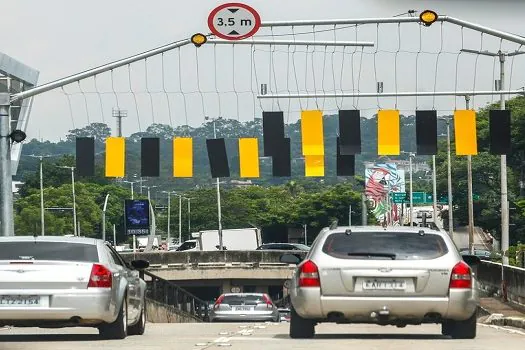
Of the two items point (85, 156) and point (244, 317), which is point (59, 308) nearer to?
point (85, 156)

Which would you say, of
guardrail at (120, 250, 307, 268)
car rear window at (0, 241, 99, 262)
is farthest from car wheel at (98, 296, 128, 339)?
guardrail at (120, 250, 307, 268)

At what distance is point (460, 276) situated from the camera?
60.6 feet

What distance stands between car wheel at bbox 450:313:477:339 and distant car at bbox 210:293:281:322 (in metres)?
26.5

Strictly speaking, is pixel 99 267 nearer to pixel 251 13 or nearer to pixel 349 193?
pixel 251 13

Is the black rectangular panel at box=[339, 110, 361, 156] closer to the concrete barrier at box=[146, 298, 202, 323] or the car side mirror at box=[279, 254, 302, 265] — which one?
the concrete barrier at box=[146, 298, 202, 323]

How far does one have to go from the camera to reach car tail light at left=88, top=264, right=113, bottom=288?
62.7ft

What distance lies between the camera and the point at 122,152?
140 feet

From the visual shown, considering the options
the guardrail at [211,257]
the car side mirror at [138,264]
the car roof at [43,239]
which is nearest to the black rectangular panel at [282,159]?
the car side mirror at [138,264]

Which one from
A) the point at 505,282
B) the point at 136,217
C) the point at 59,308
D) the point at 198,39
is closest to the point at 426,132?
the point at 505,282

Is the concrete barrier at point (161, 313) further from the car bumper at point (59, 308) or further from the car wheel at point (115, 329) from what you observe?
the car bumper at point (59, 308)

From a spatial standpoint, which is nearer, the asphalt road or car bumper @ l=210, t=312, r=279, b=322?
the asphalt road

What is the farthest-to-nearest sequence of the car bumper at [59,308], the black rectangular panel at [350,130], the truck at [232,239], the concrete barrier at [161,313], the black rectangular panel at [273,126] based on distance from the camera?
the truck at [232,239] < the black rectangular panel at [350,130] < the black rectangular panel at [273,126] < the concrete barrier at [161,313] < the car bumper at [59,308]

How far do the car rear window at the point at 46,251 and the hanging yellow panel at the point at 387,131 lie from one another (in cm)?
2415

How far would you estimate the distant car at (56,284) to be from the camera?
1892 centimetres
